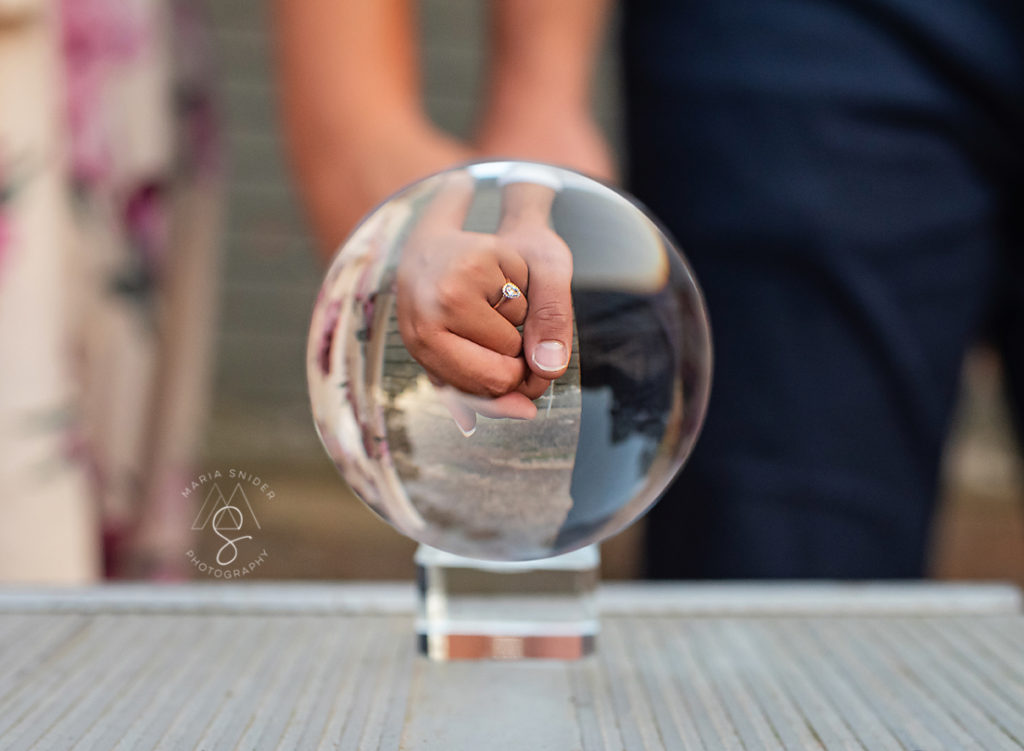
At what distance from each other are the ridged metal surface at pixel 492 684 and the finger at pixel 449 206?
216mm

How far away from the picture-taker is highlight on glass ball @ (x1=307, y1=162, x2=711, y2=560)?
367mm

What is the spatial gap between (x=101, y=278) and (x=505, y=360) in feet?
2.11

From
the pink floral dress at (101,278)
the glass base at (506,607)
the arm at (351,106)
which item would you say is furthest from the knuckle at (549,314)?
the pink floral dress at (101,278)

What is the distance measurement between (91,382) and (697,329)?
2.15 feet

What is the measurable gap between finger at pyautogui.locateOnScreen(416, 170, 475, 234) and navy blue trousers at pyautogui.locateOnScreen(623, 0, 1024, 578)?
0.54 meters

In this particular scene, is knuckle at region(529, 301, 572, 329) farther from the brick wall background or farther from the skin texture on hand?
the brick wall background

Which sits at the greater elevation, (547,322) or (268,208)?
(268,208)

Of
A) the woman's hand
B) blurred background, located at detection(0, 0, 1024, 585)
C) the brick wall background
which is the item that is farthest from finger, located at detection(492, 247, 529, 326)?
the brick wall background

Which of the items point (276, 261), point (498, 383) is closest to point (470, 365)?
point (498, 383)

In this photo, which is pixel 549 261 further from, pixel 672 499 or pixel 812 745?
pixel 672 499

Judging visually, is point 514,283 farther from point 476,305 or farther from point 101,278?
point 101,278

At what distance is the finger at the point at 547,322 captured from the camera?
0.37 meters

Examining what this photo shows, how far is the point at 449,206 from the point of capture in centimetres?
39

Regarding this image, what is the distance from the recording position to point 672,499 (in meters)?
0.98
